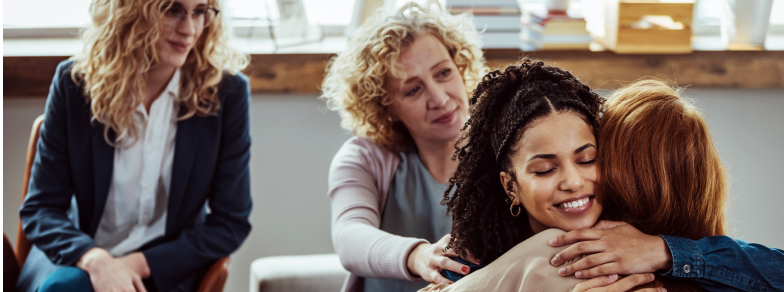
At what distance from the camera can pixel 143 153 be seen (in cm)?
167

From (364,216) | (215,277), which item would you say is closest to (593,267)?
(364,216)

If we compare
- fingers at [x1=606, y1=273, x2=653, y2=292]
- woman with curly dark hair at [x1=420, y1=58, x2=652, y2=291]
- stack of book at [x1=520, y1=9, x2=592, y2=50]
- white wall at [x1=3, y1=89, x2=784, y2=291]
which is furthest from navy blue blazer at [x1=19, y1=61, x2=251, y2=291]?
fingers at [x1=606, y1=273, x2=653, y2=292]

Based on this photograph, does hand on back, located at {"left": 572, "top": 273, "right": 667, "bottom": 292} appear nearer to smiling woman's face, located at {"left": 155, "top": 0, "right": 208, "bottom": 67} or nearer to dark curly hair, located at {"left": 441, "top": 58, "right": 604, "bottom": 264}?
dark curly hair, located at {"left": 441, "top": 58, "right": 604, "bottom": 264}

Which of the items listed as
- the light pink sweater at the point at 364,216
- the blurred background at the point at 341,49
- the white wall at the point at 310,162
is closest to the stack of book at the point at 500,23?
the blurred background at the point at 341,49

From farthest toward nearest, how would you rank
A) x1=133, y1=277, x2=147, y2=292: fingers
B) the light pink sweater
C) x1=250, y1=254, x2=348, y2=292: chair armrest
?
x1=250, y1=254, x2=348, y2=292: chair armrest < x1=133, y1=277, x2=147, y2=292: fingers < the light pink sweater

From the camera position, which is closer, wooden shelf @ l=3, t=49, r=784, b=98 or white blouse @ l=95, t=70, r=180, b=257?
white blouse @ l=95, t=70, r=180, b=257

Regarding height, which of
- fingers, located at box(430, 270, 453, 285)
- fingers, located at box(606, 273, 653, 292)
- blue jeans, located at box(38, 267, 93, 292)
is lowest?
blue jeans, located at box(38, 267, 93, 292)

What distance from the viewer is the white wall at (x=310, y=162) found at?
2152mm

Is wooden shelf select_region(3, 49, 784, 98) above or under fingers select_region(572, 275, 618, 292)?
above

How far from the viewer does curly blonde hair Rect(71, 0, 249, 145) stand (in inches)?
62.3

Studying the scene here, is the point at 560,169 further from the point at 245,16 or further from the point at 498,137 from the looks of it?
the point at 245,16

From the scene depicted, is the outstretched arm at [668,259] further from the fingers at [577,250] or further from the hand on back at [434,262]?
the hand on back at [434,262]

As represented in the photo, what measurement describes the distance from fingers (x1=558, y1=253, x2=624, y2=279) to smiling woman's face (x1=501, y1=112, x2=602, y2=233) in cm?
6

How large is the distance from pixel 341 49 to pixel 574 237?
1488mm
